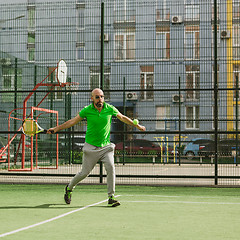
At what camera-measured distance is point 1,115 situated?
18.1 meters

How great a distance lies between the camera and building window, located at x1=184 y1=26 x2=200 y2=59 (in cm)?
1246

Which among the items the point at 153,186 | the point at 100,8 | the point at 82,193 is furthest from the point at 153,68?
the point at 82,193

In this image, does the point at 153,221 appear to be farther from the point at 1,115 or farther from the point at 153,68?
the point at 1,115

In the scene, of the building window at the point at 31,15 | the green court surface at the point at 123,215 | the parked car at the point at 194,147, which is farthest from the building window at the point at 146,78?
the parked car at the point at 194,147

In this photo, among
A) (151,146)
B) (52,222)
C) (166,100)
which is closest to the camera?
(52,222)

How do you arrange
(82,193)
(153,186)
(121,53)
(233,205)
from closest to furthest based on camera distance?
(233,205) → (82,193) → (153,186) → (121,53)

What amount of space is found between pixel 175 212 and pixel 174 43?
5927mm

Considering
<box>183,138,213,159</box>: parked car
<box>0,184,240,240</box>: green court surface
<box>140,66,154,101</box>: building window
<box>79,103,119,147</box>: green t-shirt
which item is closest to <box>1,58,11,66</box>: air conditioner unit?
<box>140,66,154,101</box>: building window

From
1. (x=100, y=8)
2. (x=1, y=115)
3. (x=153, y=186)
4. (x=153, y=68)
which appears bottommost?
(x=153, y=186)

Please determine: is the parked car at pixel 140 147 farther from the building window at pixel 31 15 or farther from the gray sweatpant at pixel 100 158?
the gray sweatpant at pixel 100 158

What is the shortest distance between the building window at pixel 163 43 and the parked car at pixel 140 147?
672 cm

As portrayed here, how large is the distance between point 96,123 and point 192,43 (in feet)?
16.9

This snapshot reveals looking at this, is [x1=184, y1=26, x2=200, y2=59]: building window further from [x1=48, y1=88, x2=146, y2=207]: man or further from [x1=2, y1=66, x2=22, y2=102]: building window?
[x1=2, y1=66, x2=22, y2=102]: building window

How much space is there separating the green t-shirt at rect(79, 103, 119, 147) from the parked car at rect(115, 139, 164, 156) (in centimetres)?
1083
